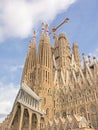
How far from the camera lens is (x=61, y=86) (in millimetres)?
51562

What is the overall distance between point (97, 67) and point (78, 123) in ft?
68.7

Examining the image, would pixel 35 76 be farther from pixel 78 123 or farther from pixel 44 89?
pixel 78 123

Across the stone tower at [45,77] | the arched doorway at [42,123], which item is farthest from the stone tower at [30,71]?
the arched doorway at [42,123]

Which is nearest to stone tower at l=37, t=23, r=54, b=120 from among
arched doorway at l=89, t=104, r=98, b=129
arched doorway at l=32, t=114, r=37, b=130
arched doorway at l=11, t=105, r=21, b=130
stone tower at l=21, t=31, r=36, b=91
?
stone tower at l=21, t=31, r=36, b=91

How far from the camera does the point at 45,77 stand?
48.9 meters

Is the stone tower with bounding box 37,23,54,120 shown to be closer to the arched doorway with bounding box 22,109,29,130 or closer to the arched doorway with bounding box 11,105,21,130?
the arched doorway with bounding box 22,109,29,130

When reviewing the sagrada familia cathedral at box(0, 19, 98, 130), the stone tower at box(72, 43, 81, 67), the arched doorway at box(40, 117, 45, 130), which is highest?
the stone tower at box(72, 43, 81, 67)

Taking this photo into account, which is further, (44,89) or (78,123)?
(44,89)

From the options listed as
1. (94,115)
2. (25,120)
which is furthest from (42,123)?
(94,115)

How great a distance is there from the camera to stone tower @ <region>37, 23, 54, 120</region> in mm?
43781

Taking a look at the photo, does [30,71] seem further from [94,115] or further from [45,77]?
[94,115]

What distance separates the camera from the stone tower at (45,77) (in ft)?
144

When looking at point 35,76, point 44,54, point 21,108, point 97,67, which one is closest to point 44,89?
point 35,76

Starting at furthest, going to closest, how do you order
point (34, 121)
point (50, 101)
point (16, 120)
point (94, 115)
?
point (50, 101) → point (16, 120) → point (34, 121) → point (94, 115)
